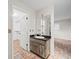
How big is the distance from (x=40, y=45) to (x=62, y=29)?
12.7 inches

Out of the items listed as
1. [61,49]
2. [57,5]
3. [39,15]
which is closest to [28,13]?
[39,15]

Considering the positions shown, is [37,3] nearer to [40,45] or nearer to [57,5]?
[57,5]

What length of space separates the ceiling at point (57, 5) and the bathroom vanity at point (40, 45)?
10.7 inches

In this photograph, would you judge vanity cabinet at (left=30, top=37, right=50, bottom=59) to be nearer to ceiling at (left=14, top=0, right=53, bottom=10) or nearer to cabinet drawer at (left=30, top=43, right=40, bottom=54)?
cabinet drawer at (left=30, top=43, right=40, bottom=54)

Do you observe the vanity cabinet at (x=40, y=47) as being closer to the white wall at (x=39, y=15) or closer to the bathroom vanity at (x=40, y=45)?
the bathroom vanity at (x=40, y=45)

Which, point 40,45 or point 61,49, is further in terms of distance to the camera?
point 40,45

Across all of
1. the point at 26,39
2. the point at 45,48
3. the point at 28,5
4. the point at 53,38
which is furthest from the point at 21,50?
the point at 28,5

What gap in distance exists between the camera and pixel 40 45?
1.10 m

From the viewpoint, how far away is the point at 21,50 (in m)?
1.15

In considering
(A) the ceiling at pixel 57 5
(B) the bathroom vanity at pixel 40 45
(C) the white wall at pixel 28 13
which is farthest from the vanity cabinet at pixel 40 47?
(A) the ceiling at pixel 57 5

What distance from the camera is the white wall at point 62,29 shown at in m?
0.87

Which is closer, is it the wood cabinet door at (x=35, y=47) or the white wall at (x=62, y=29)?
the white wall at (x=62, y=29)

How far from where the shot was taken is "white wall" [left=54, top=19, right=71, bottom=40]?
87 centimetres
